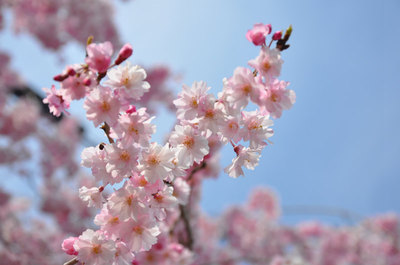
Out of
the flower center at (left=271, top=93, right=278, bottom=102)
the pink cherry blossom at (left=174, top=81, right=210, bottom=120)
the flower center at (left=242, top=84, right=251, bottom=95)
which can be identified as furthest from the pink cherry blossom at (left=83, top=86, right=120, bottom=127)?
the flower center at (left=271, top=93, right=278, bottom=102)

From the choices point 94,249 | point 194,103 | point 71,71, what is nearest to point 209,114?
point 194,103

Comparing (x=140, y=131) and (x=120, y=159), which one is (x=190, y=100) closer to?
(x=140, y=131)

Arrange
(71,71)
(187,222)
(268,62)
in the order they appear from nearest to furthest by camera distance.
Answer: (268,62) < (71,71) < (187,222)

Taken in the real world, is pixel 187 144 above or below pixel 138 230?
above

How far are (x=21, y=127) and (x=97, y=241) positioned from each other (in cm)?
779

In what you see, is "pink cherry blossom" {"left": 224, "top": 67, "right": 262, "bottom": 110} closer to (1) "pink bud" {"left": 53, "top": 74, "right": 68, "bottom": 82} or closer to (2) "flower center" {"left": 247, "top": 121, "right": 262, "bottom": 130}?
(2) "flower center" {"left": 247, "top": 121, "right": 262, "bottom": 130}

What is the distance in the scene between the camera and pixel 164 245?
2.51m

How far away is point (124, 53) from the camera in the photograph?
1.25m

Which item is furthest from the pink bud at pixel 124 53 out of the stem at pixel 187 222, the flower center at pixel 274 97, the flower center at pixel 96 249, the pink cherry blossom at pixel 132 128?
the stem at pixel 187 222

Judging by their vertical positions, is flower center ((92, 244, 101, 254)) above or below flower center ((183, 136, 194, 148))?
below

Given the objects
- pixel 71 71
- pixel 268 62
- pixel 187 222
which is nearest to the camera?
pixel 268 62

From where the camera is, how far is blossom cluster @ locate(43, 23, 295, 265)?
116 centimetres

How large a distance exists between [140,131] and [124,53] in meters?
0.32

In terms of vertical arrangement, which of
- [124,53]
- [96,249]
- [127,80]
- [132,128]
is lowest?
[96,249]
